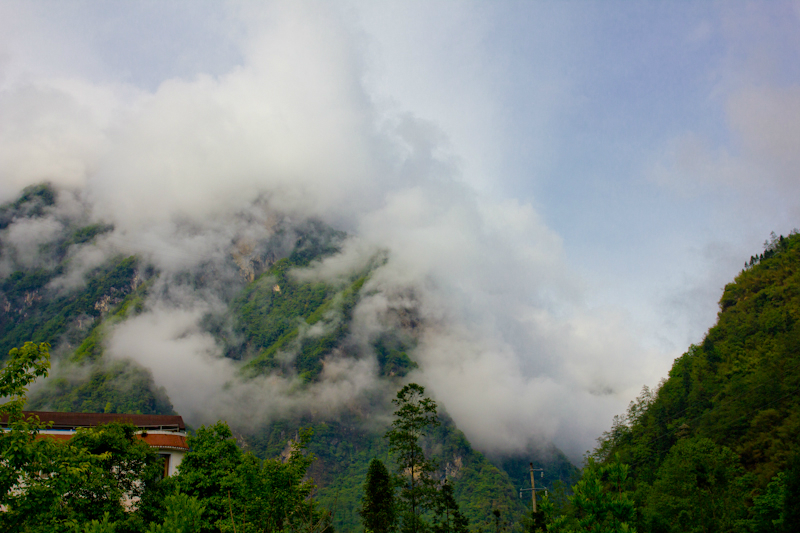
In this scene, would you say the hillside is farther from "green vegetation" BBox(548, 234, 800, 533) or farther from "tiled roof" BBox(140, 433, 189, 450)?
"tiled roof" BBox(140, 433, 189, 450)

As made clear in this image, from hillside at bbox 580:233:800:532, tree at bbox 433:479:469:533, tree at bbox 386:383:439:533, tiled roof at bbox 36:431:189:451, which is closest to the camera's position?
tiled roof at bbox 36:431:189:451

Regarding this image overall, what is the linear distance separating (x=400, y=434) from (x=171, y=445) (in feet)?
72.0

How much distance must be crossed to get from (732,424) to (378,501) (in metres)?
54.8

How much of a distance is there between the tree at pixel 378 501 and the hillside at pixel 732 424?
2826 centimetres

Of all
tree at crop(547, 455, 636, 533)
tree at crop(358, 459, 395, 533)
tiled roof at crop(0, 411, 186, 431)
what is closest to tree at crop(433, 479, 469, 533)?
tree at crop(358, 459, 395, 533)

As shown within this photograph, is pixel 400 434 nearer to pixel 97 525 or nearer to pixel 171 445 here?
pixel 171 445

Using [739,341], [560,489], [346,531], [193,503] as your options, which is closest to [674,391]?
[739,341]

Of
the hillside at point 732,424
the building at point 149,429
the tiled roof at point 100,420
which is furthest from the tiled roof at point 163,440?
the hillside at point 732,424

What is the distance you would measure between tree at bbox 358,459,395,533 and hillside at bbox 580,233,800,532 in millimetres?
28263

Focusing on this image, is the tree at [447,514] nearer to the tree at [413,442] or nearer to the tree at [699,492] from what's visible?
the tree at [413,442]

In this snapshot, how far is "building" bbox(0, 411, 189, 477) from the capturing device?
39406 mm

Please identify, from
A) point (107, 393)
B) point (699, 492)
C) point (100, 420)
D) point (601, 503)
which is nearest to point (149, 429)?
point (100, 420)

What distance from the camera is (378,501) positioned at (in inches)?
2351

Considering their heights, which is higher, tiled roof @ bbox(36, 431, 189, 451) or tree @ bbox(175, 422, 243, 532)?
tiled roof @ bbox(36, 431, 189, 451)
